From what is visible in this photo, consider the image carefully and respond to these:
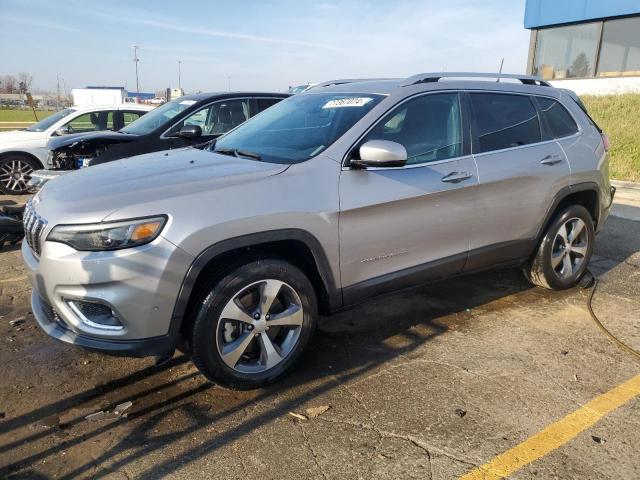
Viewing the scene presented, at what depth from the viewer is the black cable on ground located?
12.1 feet

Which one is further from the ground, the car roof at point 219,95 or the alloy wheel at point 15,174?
the car roof at point 219,95

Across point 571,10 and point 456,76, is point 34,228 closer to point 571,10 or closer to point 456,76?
point 456,76

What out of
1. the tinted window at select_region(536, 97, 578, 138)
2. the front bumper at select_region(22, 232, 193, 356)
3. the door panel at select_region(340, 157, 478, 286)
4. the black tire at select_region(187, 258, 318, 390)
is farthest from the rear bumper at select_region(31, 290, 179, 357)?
the tinted window at select_region(536, 97, 578, 138)

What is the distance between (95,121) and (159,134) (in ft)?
11.5

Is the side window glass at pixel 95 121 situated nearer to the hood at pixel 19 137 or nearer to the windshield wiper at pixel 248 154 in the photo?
the hood at pixel 19 137

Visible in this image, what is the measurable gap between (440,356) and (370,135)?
5.16 ft

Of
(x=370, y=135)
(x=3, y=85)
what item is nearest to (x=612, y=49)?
(x=370, y=135)

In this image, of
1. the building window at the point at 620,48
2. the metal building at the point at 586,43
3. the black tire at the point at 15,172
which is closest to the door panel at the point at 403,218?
the black tire at the point at 15,172

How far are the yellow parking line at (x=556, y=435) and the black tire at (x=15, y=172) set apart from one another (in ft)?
29.5

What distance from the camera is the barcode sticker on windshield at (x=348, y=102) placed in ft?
11.9

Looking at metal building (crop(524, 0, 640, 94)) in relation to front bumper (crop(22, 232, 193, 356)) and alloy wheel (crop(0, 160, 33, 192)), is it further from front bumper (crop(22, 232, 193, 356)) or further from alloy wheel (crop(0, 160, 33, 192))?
front bumper (crop(22, 232, 193, 356))

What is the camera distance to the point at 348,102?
3.73 metres

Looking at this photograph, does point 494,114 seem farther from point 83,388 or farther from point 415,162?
point 83,388

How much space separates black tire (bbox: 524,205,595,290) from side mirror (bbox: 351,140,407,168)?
6.65 ft
